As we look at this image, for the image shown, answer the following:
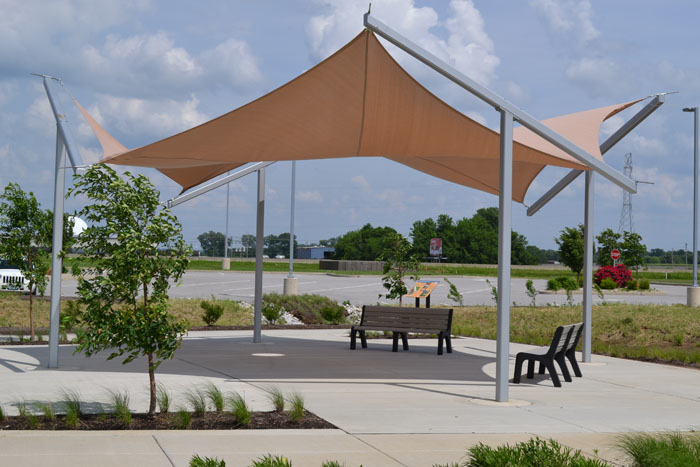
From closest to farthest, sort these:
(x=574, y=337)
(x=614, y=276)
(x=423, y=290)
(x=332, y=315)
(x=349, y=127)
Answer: (x=349, y=127) → (x=574, y=337) → (x=423, y=290) → (x=332, y=315) → (x=614, y=276)

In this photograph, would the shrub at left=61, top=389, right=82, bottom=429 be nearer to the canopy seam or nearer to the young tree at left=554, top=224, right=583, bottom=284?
the canopy seam

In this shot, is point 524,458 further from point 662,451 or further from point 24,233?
point 24,233

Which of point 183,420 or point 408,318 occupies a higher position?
point 408,318

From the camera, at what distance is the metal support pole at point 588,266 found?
11.8 meters

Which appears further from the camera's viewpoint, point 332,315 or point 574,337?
point 332,315

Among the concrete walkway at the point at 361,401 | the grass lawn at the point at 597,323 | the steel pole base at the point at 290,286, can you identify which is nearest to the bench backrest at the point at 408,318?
the concrete walkway at the point at 361,401

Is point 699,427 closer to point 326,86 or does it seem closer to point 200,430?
point 200,430

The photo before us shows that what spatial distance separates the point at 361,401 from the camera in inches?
324

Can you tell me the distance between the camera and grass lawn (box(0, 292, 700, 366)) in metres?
14.2

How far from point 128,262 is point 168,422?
4.75 ft

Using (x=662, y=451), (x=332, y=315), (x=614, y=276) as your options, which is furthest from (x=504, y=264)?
A: (x=614, y=276)

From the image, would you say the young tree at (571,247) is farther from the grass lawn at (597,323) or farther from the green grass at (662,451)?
the green grass at (662,451)

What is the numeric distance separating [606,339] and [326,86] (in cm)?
965

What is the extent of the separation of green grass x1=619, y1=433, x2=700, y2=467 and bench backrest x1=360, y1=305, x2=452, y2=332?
7176mm
